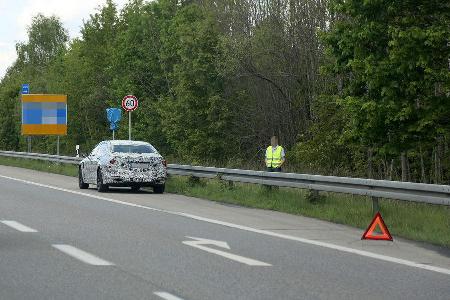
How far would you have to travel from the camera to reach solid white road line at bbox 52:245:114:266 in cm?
985

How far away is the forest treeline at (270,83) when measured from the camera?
24.4 meters

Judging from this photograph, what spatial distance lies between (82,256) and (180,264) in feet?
4.01

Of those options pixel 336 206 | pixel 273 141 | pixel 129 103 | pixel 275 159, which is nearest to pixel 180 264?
pixel 336 206

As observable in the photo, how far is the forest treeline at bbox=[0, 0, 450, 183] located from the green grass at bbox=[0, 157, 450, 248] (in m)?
4.23

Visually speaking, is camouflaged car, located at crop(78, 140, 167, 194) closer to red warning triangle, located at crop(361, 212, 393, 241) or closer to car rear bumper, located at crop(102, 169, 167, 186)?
car rear bumper, located at crop(102, 169, 167, 186)

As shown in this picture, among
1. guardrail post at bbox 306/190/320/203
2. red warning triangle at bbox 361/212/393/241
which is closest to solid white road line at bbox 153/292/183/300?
red warning triangle at bbox 361/212/393/241

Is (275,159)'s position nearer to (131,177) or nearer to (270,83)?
(131,177)

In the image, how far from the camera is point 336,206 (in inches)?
685

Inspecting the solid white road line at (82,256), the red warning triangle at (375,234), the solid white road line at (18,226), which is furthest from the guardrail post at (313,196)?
the solid white road line at (82,256)

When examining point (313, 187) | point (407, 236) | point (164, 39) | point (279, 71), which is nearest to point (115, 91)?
point (164, 39)

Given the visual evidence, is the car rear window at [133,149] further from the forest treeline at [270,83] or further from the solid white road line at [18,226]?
the solid white road line at [18,226]

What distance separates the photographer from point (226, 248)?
38.0ft

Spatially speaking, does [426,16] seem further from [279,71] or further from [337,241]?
[279,71]

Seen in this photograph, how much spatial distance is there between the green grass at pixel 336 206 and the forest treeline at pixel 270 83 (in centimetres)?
423
